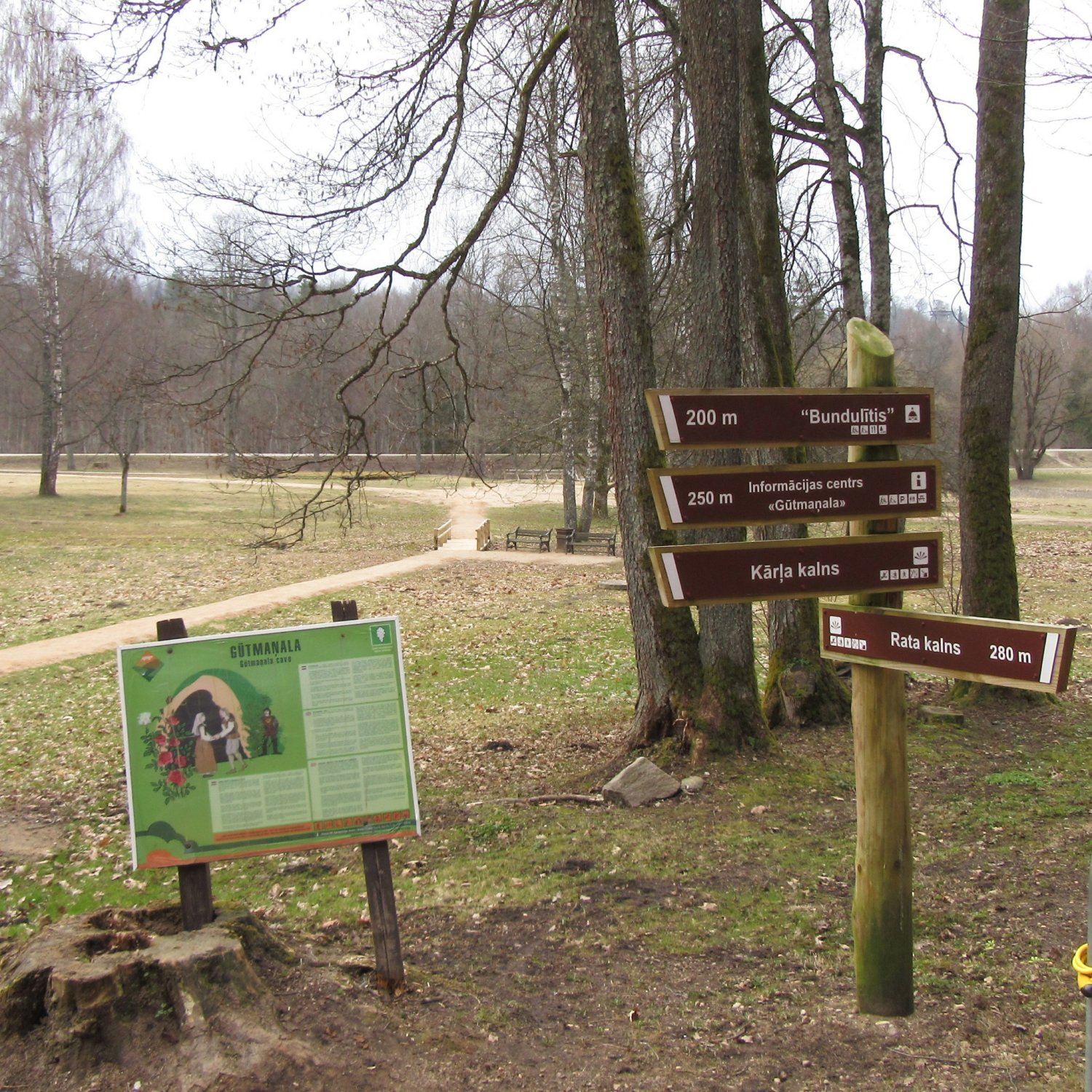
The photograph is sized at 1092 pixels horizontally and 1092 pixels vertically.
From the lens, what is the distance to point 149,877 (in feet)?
21.2

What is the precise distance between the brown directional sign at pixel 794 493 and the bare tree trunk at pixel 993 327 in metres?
5.13

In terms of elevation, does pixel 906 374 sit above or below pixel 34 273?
below

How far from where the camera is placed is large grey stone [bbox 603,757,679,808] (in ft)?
22.6

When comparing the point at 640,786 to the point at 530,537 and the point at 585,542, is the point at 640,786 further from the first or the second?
the point at 530,537

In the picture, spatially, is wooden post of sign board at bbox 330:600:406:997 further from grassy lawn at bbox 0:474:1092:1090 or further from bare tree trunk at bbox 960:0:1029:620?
bare tree trunk at bbox 960:0:1029:620

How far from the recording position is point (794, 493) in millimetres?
3982

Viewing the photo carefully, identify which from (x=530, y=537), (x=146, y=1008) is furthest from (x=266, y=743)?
(x=530, y=537)

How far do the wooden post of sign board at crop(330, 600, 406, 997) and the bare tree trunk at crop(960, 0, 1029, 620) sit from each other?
6.55 meters

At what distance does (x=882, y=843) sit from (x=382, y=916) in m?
1.99

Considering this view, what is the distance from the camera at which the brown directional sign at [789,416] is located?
12.6ft

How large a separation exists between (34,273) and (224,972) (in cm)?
3769

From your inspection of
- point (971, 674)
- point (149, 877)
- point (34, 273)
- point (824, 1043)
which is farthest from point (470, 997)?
point (34, 273)

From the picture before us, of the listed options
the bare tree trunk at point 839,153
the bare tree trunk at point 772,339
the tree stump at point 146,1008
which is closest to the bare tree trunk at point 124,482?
the bare tree trunk at point 839,153

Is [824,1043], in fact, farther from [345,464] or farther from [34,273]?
[34,273]
